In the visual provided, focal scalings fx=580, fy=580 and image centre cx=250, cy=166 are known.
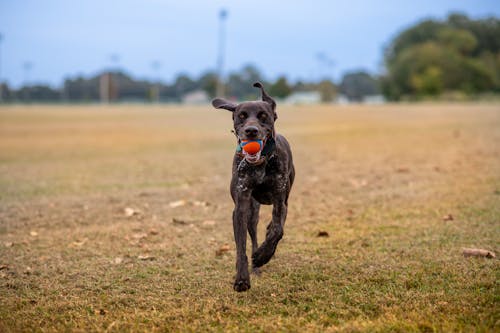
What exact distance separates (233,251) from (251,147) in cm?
214

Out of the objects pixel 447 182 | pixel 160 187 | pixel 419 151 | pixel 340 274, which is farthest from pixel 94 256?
pixel 419 151

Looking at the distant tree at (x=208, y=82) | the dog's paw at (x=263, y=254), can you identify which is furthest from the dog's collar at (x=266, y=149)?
the distant tree at (x=208, y=82)

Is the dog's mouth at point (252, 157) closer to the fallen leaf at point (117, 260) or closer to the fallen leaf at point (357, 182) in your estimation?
the fallen leaf at point (117, 260)

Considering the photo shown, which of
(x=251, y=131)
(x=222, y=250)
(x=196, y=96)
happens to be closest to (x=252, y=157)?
(x=251, y=131)

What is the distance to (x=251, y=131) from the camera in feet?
17.2

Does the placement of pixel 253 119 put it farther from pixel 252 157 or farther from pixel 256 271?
pixel 256 271

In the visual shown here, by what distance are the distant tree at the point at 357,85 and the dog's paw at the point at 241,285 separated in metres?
162

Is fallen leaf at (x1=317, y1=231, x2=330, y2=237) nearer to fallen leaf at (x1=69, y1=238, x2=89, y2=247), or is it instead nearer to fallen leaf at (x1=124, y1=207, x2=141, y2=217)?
fallen leaf at (x1=69, y1=238, x2=89, y2=247)

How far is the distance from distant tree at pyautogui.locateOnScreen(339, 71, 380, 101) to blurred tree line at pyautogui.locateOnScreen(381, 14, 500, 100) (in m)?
36.1

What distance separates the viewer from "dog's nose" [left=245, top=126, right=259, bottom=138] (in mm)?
5230

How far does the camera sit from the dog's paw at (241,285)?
17.3ft

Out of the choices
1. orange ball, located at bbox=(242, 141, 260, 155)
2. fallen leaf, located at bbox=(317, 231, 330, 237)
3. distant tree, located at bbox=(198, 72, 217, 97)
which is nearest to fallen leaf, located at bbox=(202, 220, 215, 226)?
fallen leaf, located at bbox=(317, 231, 330, 237)

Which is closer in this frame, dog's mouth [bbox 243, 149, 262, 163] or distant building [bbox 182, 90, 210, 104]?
dog's mouth [bbox 243, 149, 262, 163]

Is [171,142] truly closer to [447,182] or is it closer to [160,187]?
[160,187]
